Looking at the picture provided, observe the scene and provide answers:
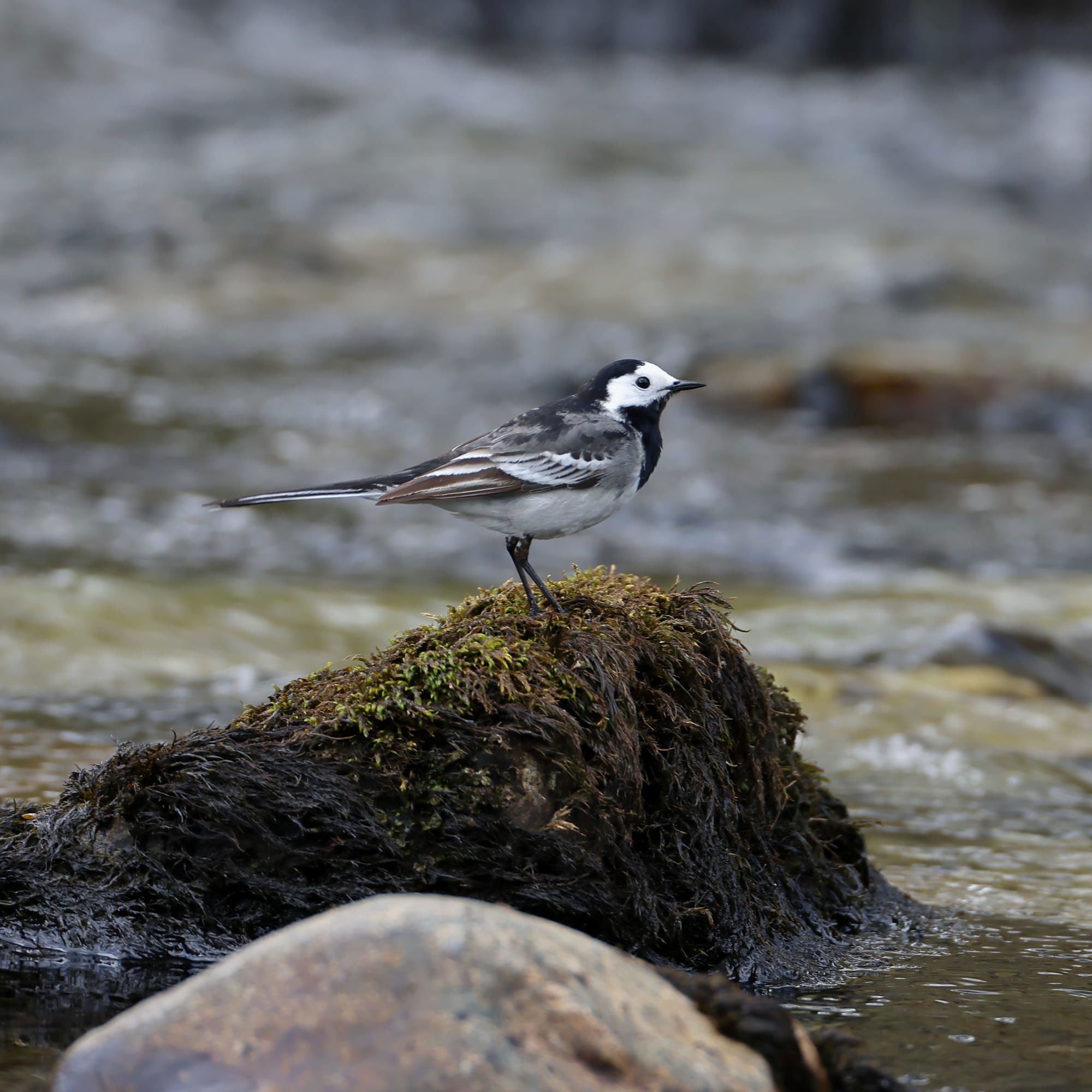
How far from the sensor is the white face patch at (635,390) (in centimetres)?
588

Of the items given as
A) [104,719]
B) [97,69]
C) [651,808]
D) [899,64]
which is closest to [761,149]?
[899,64]

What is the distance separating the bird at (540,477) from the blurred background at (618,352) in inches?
79.8

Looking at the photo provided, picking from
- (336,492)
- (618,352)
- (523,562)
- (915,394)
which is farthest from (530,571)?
(618,352)

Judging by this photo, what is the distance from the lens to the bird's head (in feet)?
19.3

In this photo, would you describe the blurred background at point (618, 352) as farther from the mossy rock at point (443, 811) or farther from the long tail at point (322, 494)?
the long tail at point (322, 494)

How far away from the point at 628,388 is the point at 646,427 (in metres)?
0.18

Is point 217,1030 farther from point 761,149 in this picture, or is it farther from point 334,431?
point 761,149

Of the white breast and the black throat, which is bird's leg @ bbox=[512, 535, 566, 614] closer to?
the white breast

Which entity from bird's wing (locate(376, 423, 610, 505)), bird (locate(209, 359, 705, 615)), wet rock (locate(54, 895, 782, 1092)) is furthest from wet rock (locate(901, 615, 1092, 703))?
wet rock (locate(54, 895, 782, 1092))

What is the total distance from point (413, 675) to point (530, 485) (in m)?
0.98

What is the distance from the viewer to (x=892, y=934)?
18.4 ft

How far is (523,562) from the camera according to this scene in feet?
18.0

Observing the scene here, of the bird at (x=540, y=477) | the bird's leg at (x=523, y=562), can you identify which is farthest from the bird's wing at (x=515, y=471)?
the bird's leg at (x=523, y=562)

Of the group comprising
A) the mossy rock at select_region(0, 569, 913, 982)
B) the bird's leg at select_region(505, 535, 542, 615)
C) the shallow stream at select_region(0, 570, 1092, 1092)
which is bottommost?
the shallow stream at select_region(0, 570, 1092, 1092)
